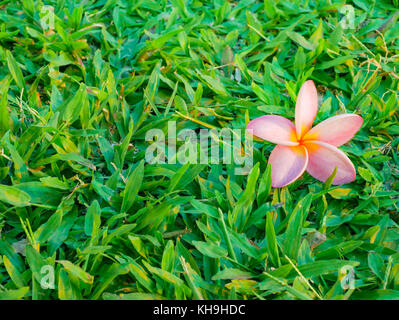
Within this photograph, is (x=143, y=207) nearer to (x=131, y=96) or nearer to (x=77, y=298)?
(x=77, y=298)

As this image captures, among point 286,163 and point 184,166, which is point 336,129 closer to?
point 286,163

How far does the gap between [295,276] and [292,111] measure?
583 millimetres

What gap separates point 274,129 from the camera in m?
1.29

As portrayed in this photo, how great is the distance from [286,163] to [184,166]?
29 cm

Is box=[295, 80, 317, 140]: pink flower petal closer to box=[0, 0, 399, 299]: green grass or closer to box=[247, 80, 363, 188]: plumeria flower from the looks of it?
box=[247, 80, 363, 188]: plumeria flower

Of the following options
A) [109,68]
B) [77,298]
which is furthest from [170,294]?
[109,68]

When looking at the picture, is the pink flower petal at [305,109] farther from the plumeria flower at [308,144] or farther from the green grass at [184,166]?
A: the green grass at [184,166]

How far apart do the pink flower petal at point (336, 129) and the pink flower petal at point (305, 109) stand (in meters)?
0.03

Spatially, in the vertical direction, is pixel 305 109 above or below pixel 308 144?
above

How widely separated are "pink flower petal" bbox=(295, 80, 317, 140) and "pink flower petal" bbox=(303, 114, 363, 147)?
0.10 feet

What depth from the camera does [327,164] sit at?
125cm

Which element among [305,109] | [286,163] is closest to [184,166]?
[286,163]

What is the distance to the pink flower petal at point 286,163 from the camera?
3.99ft

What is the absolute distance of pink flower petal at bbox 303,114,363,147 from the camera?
125 cm
